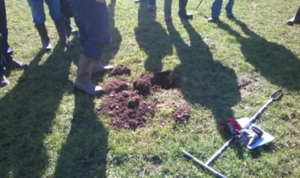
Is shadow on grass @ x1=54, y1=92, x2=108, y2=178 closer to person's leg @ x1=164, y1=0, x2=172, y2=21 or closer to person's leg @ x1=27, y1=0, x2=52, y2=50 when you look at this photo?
person's leg @ x1=27, y1=0, x2=52, y2=50

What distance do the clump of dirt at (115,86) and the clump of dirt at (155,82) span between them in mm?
163

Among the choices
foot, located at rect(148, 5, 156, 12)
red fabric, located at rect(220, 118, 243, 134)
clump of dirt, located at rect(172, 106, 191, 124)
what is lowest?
clump of dirt, located at rect(172, 106, 191, 124)

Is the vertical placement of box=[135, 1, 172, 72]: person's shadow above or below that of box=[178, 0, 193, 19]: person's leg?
below

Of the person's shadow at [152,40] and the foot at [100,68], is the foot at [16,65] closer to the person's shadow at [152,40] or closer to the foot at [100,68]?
the foot at [100,68]

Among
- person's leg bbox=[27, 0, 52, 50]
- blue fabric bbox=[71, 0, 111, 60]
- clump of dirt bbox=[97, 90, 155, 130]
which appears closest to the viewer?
blue fabric bbox=[71, 0, 111, 60]

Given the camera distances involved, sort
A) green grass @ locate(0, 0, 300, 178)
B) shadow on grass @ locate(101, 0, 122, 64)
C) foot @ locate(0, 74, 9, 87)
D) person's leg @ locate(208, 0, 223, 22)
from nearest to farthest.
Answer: green grass @ locate(0, 0, 300, 178), foot @ locate(0, 74, 9, 87), shadow on grass @ locate(101, 0, 122, 64), person's leg @ locate(208, 0, 223, 22)

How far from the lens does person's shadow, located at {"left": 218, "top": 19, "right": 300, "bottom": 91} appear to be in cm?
448

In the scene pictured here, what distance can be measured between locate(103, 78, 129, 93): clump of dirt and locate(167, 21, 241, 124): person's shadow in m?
0.86

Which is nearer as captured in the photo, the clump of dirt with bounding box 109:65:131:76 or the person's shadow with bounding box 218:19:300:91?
the person's shadow with bounding box 218:19:300:91

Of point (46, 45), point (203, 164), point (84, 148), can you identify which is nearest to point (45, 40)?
point (46, 45)

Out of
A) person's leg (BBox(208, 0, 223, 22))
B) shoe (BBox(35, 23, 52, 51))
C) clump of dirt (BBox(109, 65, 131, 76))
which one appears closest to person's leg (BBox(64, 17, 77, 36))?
shoe (BBox(35, 23, 52, 51))

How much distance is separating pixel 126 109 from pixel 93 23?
1.18m

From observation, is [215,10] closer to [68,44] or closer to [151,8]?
[151,8]

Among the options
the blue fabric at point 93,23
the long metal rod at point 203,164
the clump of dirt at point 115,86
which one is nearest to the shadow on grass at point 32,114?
the clump of dirt at point 115,86
